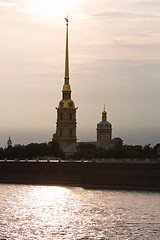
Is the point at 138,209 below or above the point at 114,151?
below

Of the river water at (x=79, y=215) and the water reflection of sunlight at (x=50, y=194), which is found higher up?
the water reflection of sunlight at (x=50, y=194)

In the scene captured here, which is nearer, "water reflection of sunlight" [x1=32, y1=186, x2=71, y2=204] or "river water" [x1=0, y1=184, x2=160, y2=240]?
"river water" [x1=0, y1=184, x2=160, y2=240]

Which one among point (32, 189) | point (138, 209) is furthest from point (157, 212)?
point (32, 189)

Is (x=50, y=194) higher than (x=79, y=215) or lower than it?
higher

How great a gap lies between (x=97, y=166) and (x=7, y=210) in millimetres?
41895

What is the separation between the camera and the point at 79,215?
249 ft

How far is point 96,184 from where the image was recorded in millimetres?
119250

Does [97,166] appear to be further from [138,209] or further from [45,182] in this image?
[138,209]

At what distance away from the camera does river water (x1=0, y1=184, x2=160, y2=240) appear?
211 ft

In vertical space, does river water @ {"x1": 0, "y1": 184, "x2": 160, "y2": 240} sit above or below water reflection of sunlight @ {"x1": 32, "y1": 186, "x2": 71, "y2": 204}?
below

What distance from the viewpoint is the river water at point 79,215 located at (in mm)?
64188

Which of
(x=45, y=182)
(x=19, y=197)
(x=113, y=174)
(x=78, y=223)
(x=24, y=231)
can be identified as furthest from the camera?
(x=45, y=182)

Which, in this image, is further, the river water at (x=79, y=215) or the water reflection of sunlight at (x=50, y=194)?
the water reflection of sunlight at (x=50, y=194)

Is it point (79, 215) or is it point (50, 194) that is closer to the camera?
point (79, 215)
